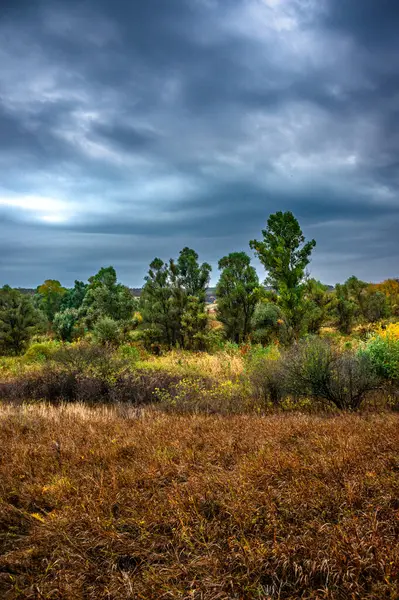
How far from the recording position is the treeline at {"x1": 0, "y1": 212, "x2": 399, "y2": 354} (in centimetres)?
1802

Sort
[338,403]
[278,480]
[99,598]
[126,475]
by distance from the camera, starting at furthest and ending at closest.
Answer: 1. [338,403]
2. [126,475]
3. [278,480]
4. [99,598]

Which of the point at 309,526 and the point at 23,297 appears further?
the point at 23,297

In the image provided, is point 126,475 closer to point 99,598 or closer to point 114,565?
point 114,565

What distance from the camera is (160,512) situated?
11.7ft

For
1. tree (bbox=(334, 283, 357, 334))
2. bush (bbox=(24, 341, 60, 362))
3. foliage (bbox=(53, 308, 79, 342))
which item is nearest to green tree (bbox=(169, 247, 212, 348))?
bush (bbox=(24, 341, 60, 362))

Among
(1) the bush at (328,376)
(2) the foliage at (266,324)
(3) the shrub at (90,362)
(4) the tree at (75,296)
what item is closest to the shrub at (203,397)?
(1) the bush at (328,376)

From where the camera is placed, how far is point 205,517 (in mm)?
3588

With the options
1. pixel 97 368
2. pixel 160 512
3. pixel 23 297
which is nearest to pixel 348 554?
pixel 160 512

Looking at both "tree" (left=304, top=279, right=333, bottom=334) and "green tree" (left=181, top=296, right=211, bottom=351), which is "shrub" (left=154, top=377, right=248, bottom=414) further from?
"tree" (left=304, top=279, right=333, bottom=334)

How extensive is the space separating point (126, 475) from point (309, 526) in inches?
87.9

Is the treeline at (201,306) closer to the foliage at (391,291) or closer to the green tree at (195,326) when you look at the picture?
the green tree at (195,326)

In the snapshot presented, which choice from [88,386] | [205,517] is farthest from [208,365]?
[205,517]

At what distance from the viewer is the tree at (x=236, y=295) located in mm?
22547

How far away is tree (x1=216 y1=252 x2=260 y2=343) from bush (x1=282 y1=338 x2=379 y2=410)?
42.6ft
